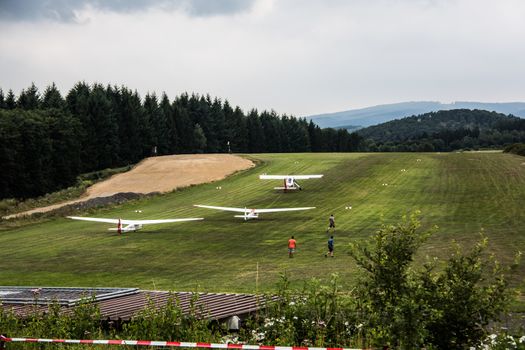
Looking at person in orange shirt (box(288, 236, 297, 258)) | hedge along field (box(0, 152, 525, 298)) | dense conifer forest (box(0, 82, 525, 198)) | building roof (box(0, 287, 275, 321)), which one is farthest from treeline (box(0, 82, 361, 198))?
building roof (box(0, 287, 275, 321))

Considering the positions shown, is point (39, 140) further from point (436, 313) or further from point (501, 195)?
point (436, 313)

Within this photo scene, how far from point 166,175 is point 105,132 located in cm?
2858

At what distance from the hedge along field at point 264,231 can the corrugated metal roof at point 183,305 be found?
15.3 feet

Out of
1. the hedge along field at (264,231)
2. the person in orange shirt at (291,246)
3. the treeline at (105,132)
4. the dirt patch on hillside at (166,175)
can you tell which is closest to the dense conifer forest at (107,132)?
the treeline at (105,132)

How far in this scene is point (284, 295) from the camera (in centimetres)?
1502

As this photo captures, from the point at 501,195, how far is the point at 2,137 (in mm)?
70299

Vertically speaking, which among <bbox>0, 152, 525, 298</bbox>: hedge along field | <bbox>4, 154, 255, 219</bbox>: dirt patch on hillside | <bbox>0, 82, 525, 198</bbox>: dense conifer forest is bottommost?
<bbox>0, 152, 525, 298</bbox>: hedge along field

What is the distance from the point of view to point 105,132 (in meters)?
109

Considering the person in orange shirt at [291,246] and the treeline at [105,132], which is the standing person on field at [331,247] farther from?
the treeline at [105,132]

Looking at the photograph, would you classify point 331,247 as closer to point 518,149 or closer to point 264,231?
point 264,231

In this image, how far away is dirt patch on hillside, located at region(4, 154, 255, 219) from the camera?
76.1 m

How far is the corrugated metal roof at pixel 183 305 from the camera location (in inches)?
669

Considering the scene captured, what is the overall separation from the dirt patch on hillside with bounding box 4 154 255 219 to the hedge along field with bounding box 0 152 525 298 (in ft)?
13.7

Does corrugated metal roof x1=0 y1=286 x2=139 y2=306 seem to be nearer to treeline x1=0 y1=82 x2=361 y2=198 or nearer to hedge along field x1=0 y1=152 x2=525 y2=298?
hedge along field x1=0 y1=152 x2=525 y2=298
